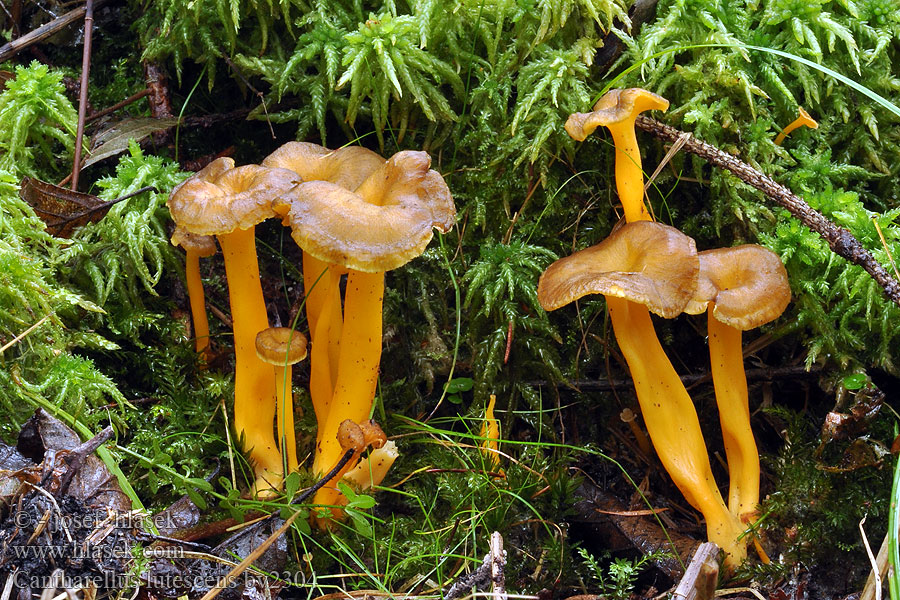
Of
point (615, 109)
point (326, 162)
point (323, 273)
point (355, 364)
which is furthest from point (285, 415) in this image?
point (615, 109)

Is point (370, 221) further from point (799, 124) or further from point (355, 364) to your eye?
point (799, 124)

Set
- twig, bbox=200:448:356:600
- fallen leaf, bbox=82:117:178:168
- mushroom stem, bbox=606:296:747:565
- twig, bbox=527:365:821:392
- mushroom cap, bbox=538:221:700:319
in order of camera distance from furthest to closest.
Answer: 1. fallen leaf, bbox=82:117:178:168
2. twig, bbox=527:365:821:392
3. mushroom stem, bbox=606:296:747:565
4. mushroom cap, bbox=538:221:700:319
5. twig, bbox=200:448:356:600

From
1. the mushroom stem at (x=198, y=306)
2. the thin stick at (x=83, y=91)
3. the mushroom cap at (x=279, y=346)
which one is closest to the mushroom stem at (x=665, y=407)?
the mushroom cap at (x=279, y=346)

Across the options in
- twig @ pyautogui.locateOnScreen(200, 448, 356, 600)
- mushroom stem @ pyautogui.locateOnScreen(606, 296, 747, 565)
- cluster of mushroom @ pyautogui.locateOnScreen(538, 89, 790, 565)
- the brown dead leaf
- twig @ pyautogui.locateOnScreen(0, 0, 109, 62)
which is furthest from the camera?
twig @ pyautogui.locateOnScreen(0, 0, 109, 62)

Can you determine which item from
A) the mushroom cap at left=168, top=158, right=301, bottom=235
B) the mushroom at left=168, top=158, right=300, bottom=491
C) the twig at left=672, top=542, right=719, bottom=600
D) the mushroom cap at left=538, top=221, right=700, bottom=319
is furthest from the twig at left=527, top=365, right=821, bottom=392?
the mushroom cap at left=168, top=158, right=301, bottom=235

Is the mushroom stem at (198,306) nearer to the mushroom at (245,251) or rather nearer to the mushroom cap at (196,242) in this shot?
the mushroom cap at (196,242)

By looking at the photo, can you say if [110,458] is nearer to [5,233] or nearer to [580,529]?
[5,233]

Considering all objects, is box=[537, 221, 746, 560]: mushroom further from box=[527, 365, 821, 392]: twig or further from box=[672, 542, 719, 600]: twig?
box=[527, 365, 821, 392]: twig
